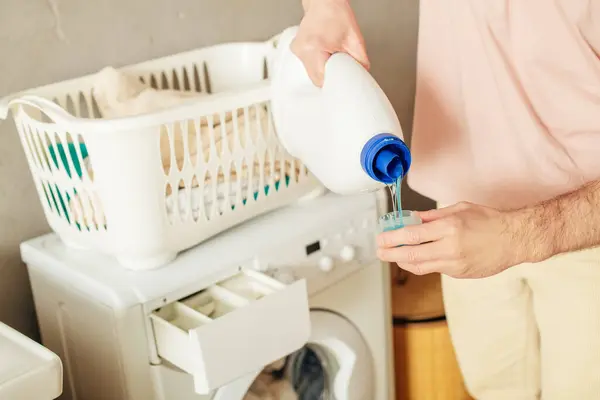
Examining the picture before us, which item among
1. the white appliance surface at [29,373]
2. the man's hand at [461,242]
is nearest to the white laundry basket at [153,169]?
the white appliance surface at [29,373]

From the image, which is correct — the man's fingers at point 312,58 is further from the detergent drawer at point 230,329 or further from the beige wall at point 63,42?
the beige wall at point 63,42

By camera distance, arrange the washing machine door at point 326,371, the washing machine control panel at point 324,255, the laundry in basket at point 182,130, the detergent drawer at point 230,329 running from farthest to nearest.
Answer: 1. the washing machine door at point 326,371
2. the washing machine control panel at point 324,255
3. the laundry in basket at point 182,130
4. the detergent drawer at point 230,329

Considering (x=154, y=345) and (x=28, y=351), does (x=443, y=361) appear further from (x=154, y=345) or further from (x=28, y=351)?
(x=28, y=351)

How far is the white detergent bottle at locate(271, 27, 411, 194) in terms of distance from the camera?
0.88 metres

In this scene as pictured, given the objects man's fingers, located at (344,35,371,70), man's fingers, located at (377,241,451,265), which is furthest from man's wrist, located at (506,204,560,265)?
man's fingers, located at (344,35,371,70)

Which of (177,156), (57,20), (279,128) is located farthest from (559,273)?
(57,20)

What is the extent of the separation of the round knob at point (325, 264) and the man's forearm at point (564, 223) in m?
0.39

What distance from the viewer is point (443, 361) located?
66.1 inches

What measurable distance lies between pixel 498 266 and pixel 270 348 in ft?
1.10

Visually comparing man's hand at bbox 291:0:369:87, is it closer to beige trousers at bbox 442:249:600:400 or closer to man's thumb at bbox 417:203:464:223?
man's thumb at bbox 417:203:464:223

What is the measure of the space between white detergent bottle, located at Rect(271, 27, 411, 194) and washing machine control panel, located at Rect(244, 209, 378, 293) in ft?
0.52

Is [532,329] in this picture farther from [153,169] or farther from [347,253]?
[153,169]

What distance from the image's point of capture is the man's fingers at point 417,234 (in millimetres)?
880

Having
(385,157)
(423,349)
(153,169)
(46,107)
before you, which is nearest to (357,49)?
(385,157)
